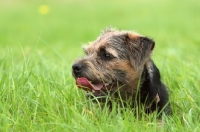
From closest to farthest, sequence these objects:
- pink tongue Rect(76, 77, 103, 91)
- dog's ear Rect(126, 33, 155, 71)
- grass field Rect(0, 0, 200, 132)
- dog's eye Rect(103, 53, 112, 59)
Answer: grass field Rect(0, 0, 200, 132), pink tongue Rect(76, 77, 103, 91), dog's ear Rect(126, 33, 155, 71), dog's eye Rect(103, 53, 112, 59)

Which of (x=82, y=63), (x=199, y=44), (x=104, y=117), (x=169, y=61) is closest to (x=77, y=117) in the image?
(x=104, y=117)

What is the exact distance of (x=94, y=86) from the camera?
18.5 ft

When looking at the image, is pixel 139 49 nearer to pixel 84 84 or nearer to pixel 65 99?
pixel 84 84

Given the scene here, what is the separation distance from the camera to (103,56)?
5.89m

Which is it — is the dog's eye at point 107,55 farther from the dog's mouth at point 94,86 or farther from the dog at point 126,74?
the dog's mouth at point 94,86

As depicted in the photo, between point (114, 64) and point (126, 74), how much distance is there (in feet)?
0.58

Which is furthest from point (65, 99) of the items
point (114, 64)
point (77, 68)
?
point (114, 64)

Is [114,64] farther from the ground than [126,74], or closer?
farther from the ground

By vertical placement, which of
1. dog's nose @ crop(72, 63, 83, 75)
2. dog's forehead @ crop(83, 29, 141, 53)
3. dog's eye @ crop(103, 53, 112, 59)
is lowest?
dog's nose @ crop(72, 63, 83, 75)

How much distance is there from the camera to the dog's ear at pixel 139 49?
5716 mm

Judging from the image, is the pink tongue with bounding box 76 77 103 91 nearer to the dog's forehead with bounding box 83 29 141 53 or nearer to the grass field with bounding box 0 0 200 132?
the grass field with bounding box 0 0 200 132

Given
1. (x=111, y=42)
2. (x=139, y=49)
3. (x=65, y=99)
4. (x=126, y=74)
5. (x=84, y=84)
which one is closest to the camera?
(x=65, y=99)

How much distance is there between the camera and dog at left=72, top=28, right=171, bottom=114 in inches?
220

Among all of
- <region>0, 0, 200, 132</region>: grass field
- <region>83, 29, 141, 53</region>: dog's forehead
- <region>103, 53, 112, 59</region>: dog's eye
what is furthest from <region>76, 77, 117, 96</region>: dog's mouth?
<region>83, 29, 141, 53</region>: dog's forehead
